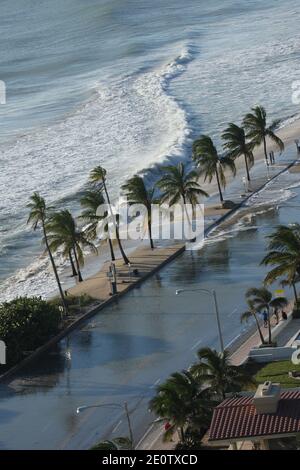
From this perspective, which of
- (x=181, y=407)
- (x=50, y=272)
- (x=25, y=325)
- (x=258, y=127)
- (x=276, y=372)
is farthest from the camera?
(x=258, y=127)

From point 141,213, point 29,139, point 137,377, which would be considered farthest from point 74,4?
point 137,377

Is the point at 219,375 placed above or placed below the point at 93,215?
below

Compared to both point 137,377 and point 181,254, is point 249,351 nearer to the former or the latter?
point 137,377

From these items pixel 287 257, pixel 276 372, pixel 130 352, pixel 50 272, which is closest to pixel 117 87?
pixel 50 272

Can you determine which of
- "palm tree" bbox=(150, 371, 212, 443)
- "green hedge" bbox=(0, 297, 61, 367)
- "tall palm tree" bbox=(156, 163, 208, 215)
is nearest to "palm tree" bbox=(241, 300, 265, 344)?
"green hedge" bbox=(0, 297, 61, 367)

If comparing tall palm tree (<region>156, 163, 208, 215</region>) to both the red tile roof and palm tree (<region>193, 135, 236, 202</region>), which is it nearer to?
palm tree (<region>193, 135, 236, 202</region>)

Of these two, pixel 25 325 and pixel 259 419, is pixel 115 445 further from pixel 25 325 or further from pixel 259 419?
pixel 25 325
